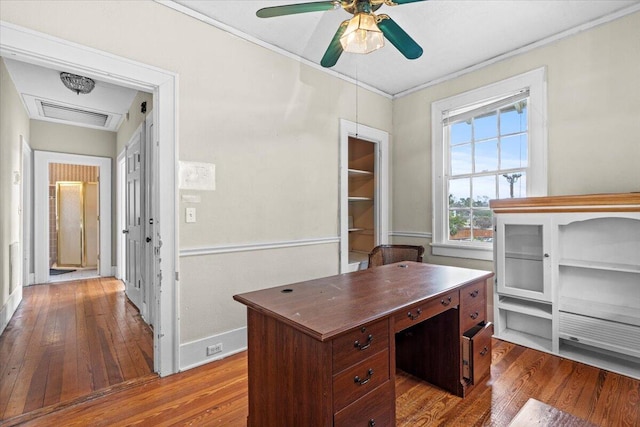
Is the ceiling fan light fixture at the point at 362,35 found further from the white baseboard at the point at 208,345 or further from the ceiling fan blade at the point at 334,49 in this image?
the white baseboard at the point at 208,345

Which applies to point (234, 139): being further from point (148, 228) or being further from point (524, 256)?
point (524, 256)

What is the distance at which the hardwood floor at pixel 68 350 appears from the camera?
202cm

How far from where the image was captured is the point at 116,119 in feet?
15.9

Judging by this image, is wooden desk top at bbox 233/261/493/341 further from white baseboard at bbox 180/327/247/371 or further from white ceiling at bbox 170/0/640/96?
white ceiling at bbox 170/0/640/96

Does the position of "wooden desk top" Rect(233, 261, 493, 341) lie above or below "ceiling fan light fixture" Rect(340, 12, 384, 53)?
below

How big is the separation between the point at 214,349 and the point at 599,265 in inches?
118

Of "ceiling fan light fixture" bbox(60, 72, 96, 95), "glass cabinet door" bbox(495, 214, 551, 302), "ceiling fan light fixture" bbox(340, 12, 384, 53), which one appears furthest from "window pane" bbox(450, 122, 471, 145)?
"ceiling fan light fixture" bbox(60, 72, 96, 95)

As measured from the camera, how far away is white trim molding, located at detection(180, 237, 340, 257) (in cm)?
237

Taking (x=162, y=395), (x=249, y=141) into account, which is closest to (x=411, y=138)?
(x=249, y=141)

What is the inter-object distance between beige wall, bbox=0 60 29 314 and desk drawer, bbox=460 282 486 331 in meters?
4.00

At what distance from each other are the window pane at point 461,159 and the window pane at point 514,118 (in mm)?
386

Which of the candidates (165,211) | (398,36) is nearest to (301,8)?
(398,36)

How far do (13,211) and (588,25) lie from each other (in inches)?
233

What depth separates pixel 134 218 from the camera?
3.69m
